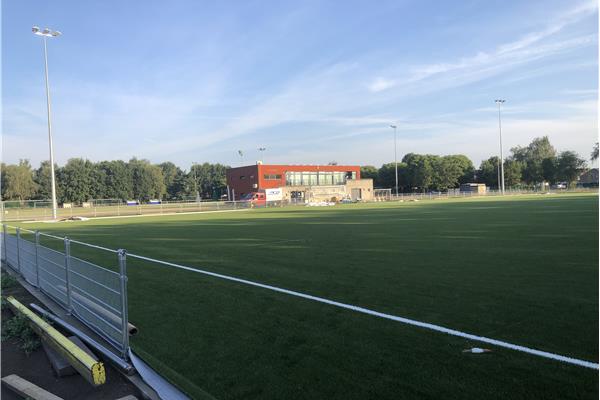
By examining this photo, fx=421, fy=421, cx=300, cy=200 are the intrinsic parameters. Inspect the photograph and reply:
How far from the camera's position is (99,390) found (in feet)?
15.0

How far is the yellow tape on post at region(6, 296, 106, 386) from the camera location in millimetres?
4570

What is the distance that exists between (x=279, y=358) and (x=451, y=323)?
248 centimetres

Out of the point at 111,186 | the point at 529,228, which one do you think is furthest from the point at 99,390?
the point at 111,186

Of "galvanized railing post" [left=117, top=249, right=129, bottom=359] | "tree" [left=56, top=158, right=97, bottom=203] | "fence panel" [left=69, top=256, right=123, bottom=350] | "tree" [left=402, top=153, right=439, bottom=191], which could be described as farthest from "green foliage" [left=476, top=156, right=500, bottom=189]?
"galvanized railing post" [left=117, top=249, right=129, bottom=359]

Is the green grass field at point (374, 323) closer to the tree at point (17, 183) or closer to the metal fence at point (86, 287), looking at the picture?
the metal fence at point (86, 287)

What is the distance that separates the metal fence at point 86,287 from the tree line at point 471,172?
103 meters

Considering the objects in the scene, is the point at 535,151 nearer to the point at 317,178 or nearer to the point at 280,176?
the point at 317,178

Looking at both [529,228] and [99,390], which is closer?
[99,390]

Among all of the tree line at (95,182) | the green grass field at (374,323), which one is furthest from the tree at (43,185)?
the green grass field at (374,323)

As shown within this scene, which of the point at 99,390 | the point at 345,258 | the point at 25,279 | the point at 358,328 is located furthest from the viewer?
the point at 345,258

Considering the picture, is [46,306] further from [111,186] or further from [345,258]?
[111,186]

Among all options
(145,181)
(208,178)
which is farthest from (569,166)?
(145,181)

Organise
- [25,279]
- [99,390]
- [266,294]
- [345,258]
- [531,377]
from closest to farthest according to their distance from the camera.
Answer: [531,377] < [99,390] < [266,294] < [25,279] < [345,258]

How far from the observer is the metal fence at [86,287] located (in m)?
5.12
